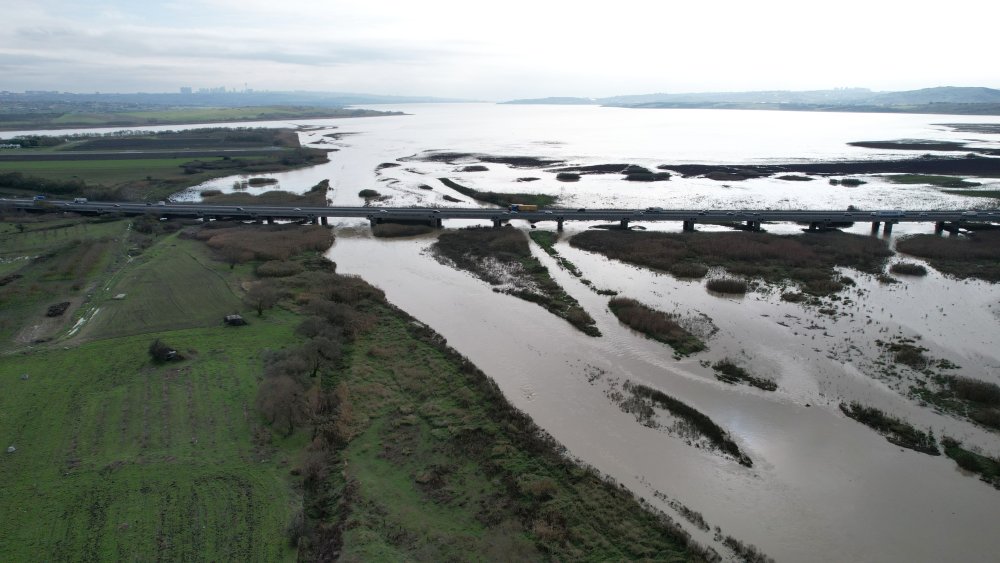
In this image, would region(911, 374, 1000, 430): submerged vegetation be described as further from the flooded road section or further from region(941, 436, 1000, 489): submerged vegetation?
region(941, 436, 1000, 489): submerged vegetation

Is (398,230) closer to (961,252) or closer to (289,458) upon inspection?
(289,458)

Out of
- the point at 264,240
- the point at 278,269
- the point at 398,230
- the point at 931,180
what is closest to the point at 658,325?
the point at 278,269

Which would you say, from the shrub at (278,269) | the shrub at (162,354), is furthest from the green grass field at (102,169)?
the shrub at (162,354)

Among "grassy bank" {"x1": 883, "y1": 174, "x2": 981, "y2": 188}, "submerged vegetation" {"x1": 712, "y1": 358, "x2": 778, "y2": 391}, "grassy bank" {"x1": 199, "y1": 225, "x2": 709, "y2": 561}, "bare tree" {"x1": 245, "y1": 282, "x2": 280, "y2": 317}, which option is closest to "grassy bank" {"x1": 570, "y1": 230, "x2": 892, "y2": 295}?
"submerged vegetation" {"x1": 712, "y1": 358, "x2": 778, "y2": 391}

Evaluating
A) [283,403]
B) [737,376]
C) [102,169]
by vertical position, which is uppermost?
[102,169]

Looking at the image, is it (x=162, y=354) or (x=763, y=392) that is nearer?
(x=763, y=392)
